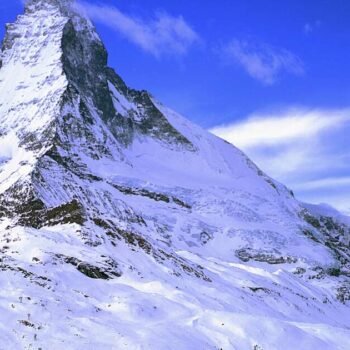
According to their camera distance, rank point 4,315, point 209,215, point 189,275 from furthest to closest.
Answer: point 209,215 < point 189,275 < point 4,315

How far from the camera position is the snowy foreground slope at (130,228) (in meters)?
22.5

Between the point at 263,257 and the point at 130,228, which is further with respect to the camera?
the point at 263,257

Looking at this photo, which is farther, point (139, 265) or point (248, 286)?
point (248, 286)

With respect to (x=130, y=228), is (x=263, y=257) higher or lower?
higher

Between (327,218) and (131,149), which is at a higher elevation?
(327,218)

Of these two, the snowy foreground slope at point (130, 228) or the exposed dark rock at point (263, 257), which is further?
the exposed dark rock at point (263, 257)

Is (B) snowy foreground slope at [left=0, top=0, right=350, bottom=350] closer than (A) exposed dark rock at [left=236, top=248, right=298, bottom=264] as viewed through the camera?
Yes

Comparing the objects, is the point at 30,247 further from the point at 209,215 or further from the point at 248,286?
the point at 209,215

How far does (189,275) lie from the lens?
44344mm

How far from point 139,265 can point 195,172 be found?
11246 centimetres

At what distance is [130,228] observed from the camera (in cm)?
5328

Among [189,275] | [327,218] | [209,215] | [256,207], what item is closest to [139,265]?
[189,275]

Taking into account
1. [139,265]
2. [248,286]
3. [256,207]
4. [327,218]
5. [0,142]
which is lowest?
[139,265]

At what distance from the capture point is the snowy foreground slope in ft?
73.8
